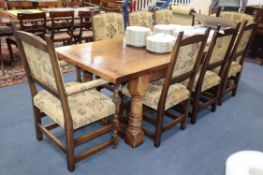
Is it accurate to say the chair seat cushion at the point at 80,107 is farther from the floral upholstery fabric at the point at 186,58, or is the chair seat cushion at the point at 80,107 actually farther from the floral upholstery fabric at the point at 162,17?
the floral upholstery fabric at the point at 162,17

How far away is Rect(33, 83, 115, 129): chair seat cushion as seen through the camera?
1.80 m

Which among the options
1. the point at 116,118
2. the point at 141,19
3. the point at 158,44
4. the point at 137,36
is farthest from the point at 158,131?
the point at 141,19

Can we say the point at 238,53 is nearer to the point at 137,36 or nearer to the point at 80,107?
the point at 137,36

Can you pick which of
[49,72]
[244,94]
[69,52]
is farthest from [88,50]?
[244,94]

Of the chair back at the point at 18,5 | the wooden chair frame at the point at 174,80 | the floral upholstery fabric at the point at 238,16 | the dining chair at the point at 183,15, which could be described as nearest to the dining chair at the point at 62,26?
the chair back at the point at 18,5

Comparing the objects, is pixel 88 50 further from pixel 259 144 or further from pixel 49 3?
pixel 49 3

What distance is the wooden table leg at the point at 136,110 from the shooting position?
2018 mm

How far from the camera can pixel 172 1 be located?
7.09m

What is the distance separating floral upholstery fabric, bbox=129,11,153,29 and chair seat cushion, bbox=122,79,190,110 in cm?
113

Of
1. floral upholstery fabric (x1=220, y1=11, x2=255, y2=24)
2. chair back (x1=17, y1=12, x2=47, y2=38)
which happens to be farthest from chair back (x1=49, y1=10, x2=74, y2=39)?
floral upholstery fabric (x1=220, y1=11, x2=255, y2=24)

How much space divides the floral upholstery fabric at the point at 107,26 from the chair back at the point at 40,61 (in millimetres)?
1050

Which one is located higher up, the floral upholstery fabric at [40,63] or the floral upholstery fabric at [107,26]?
the floral upholstery fabric at [107,26]

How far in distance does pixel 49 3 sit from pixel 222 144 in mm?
4674

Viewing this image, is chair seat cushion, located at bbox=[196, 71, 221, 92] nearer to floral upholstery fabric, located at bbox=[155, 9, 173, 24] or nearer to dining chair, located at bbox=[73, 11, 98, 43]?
floral upholstery fabric, located at bbox=[155, 9, 173, 24]
